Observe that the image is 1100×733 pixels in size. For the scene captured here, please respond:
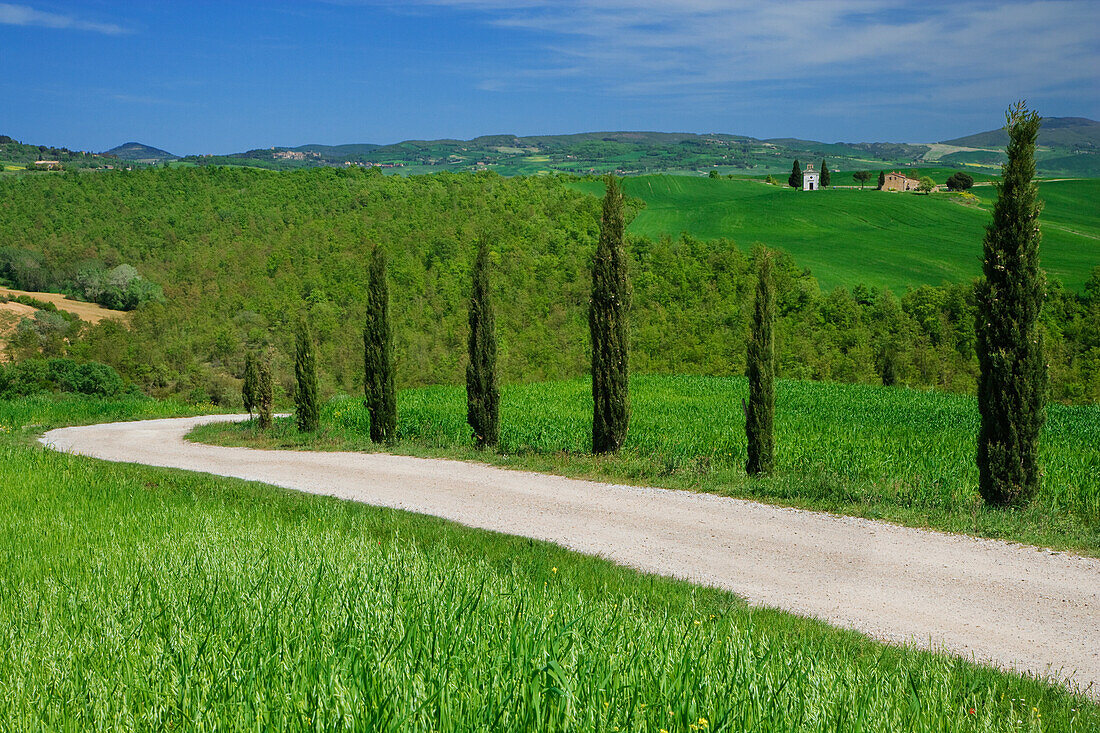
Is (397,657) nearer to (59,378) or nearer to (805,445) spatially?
(805,445)

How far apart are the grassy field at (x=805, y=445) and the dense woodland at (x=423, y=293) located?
69.2 ft

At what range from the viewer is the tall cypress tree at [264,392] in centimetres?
2284

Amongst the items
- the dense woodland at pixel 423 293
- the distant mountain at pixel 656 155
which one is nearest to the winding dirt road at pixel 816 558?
the dense woodland at pixel 423 293

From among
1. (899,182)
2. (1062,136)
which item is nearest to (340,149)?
(899,182)

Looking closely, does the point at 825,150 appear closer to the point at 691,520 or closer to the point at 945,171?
the point at 945,171

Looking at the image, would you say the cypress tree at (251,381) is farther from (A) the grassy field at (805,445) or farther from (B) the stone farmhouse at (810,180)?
(B) the stone farmhouse at (810,180)

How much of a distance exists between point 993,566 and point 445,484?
28.8ft

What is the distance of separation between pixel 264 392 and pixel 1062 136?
166m

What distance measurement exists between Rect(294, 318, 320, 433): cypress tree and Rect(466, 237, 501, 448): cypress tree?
617cm

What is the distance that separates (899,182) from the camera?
96125mm

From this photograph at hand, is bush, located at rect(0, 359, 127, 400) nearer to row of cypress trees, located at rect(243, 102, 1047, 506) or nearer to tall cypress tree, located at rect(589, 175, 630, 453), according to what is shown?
row of cypress trees, located at rect(243, 102, 1047, 506)

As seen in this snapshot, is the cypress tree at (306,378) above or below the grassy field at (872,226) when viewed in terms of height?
below

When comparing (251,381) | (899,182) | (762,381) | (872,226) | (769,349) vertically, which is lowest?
(251,381)

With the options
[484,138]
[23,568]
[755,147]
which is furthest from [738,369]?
[755,147]
